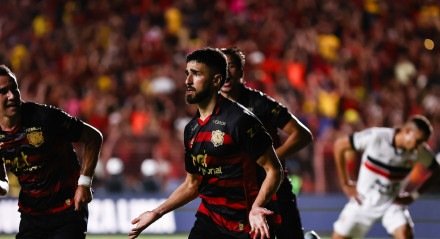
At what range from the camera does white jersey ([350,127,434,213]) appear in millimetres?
10938

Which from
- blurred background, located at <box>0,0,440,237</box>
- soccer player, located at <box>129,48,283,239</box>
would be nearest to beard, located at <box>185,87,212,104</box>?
soccer player, located at <box>129,48,283,239</box>

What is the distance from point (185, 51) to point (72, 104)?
306 centimetres

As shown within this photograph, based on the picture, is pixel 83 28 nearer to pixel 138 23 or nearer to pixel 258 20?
pixel 138 23

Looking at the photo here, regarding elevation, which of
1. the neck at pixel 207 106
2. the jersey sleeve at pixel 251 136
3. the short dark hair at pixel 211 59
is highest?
the short dark hair at pixel 211 59

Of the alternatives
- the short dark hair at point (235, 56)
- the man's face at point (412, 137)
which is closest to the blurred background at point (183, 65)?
the man's face at point (412, 137)

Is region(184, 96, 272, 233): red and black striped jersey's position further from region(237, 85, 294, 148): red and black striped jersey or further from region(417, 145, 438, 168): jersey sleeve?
region(417, 145, 438, 168): jersey sleeve

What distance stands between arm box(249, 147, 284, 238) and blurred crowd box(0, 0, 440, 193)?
900 cm

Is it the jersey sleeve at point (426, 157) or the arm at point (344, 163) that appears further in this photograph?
the jersey sleeve at point (426, 157)

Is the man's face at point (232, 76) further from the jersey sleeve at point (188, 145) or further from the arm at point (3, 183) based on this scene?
the arm at point (3, 183)

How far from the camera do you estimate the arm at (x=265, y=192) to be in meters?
6.14

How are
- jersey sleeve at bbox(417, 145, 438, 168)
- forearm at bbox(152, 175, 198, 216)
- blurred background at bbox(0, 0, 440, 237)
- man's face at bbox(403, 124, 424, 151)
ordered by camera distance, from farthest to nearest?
blurred background at bbox(0, 0, 440, 237)
jersey sleeve at bbox(417, 145, 438, 168)
man's face at bbox(403, 124, 424, 151)
forearm at bbox(152, 175, 198, 216)

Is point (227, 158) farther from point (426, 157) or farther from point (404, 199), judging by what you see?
point (426, 157)

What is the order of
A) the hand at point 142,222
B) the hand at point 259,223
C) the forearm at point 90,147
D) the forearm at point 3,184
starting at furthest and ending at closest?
1. the forearm at point 90,147
2. the forearm at point 3,184
3. the hand at point 142,222
4. the hand at point 259,223

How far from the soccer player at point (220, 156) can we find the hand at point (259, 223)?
Result: 25 cm
